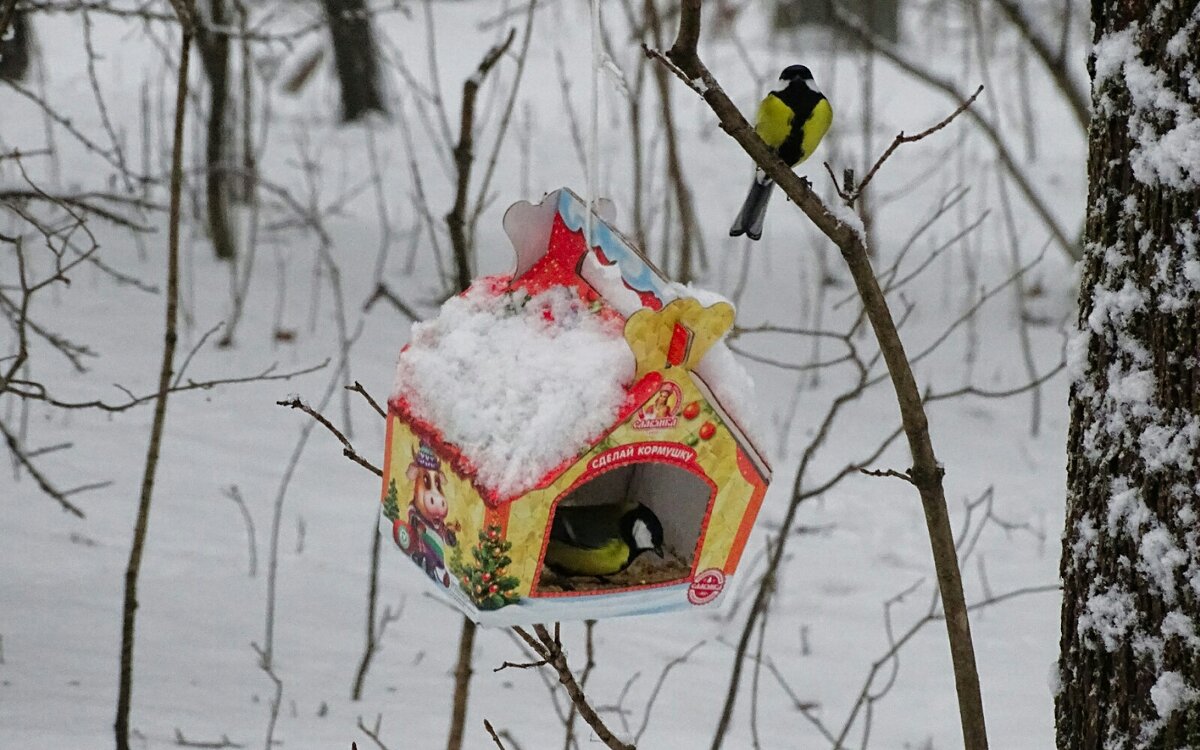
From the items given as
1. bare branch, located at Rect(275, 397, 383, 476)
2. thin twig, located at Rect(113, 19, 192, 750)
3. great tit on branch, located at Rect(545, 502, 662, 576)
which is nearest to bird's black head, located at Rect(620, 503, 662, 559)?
great tit on branch, located at Rect(545, 502, 662, 576)

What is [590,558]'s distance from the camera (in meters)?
2.11

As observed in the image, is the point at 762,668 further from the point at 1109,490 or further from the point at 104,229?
the point at 104,229

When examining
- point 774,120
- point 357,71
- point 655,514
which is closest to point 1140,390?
point 774,120

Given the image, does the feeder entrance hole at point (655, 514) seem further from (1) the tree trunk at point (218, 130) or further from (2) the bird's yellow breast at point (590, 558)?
(1) the tree trunk at point (218, 130)

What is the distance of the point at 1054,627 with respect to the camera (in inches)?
193

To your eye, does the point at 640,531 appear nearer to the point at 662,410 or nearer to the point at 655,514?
the point at 655,514

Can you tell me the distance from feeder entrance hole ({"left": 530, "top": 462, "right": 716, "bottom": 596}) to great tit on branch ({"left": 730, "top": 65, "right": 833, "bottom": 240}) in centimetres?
40

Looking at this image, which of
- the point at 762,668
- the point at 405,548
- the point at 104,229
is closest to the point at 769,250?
the point at 104,229

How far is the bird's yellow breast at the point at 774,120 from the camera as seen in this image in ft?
6.56

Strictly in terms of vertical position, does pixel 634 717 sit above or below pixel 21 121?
below

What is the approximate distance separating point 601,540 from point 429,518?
29 centimetres

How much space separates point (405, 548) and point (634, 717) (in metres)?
1.98

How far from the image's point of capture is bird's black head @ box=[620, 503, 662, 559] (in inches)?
84.4

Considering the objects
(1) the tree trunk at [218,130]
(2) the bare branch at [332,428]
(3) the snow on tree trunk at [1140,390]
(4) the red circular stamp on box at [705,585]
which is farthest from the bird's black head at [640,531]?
(1) the tree trunk at [218,130]
